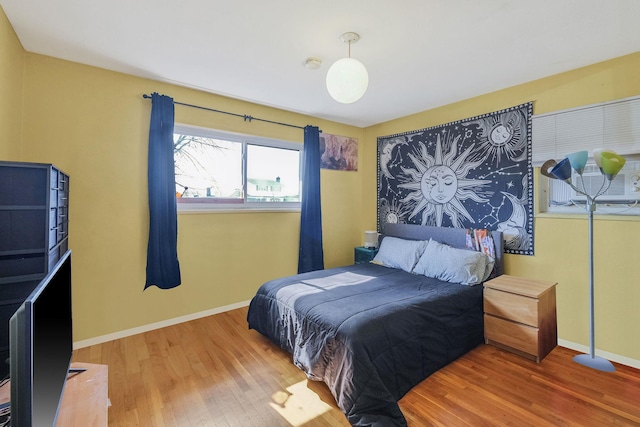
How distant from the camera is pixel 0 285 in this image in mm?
1472

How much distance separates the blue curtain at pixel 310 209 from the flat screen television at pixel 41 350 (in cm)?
271

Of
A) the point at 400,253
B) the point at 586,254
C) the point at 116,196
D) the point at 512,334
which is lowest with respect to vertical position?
the point at 512,334

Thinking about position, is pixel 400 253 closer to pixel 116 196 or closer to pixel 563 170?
pixel 563 170

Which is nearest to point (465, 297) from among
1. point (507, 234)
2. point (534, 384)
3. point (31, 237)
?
point (534, 384)

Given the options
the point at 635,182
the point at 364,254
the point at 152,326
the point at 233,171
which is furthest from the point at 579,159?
the point at 152,326

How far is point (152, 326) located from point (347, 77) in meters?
2.88

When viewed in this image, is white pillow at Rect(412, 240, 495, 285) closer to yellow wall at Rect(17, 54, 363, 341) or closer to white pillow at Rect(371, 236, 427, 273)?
white pillow at Rect(371, 236, 427, 273)

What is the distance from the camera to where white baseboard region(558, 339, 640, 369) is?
2309 millimetres

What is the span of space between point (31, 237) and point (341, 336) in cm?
180

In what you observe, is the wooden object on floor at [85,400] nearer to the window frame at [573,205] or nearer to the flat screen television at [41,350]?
the flat screen television at [41,350]

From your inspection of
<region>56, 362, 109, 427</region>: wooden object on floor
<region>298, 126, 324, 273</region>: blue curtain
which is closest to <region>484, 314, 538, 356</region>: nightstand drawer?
<region>298, 126, 324, 273</region>: blue curtain

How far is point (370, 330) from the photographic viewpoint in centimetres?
189

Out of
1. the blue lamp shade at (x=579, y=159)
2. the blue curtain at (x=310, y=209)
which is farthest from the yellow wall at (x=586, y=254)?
the blue curtain at (x=310, y=209)

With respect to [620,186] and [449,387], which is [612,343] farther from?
[449,387]
